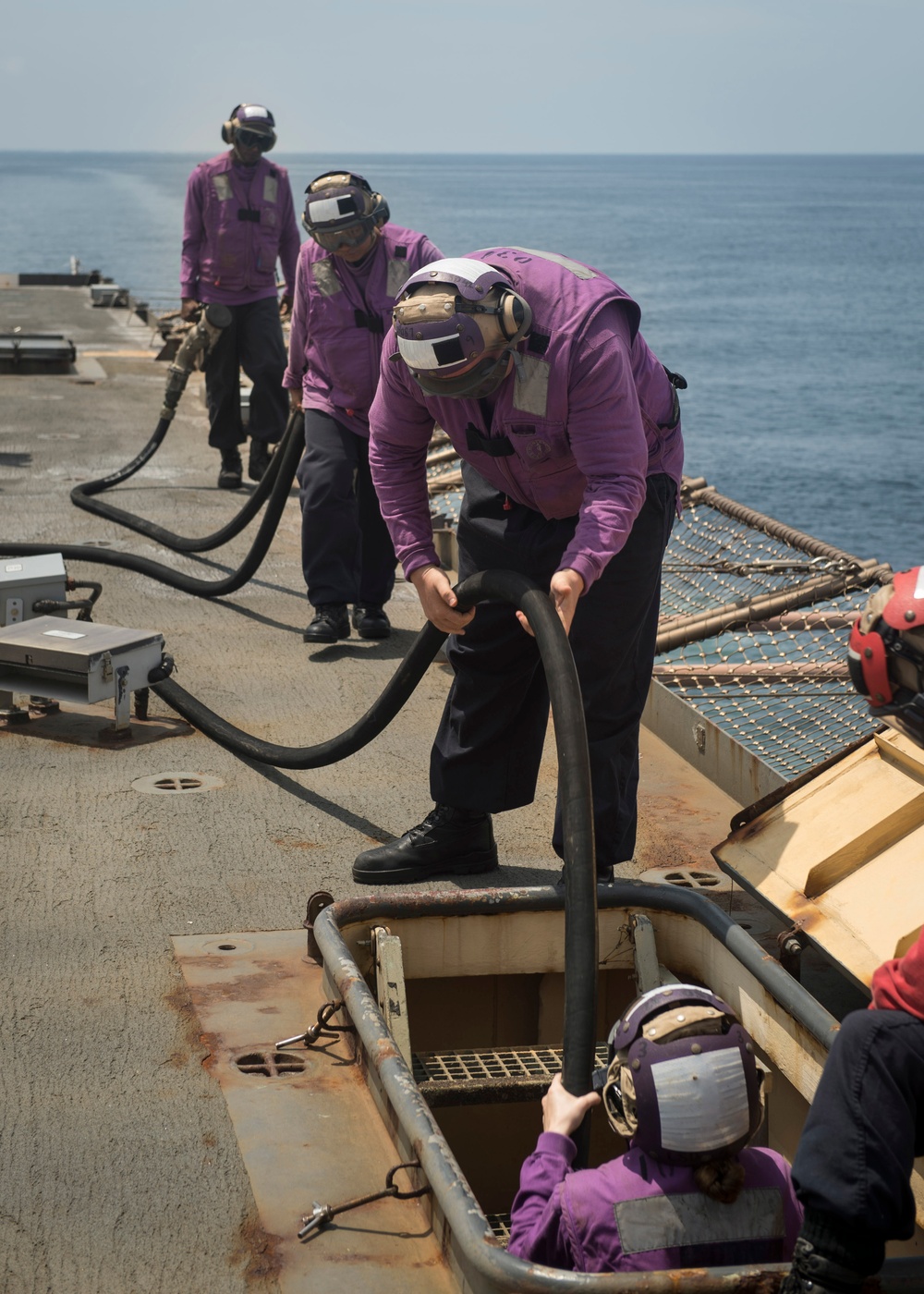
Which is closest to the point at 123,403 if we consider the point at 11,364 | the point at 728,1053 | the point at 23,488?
the point at 11,364

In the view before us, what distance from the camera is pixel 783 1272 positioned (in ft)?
6.94

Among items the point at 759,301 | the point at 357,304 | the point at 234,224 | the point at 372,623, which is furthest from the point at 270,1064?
the point at 759,301

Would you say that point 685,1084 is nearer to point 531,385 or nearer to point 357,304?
point 531,385

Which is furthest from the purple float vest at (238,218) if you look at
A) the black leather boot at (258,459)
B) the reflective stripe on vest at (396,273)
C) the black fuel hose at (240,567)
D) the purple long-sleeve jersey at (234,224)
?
the reflective stripe on vest at (396,273)

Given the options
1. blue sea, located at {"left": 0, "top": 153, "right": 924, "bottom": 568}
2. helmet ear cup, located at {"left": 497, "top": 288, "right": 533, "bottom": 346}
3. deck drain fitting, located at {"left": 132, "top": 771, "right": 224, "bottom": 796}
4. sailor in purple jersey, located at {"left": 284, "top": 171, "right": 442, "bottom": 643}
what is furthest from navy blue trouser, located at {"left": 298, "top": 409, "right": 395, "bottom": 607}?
blue sea, located at {"left": 0, "top": 153, "right": 924, "bottom": 568}

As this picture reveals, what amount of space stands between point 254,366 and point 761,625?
347cm

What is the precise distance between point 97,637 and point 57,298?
18.3m

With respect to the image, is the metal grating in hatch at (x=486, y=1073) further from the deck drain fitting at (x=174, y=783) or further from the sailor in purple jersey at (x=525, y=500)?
the deck drain fitting at (x=174, y=783)

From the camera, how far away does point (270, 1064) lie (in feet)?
9.83

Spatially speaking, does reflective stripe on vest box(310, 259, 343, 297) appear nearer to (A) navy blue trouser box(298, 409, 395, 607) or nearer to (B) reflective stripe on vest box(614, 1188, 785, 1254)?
(A) navy blue trouser box(298, 409, 395, 607)

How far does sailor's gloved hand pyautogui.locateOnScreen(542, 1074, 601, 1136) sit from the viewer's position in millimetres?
2422

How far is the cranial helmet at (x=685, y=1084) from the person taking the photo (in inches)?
84.0

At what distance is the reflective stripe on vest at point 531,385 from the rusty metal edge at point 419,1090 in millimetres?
1109

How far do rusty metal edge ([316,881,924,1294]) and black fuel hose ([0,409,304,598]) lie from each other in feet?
10.2
